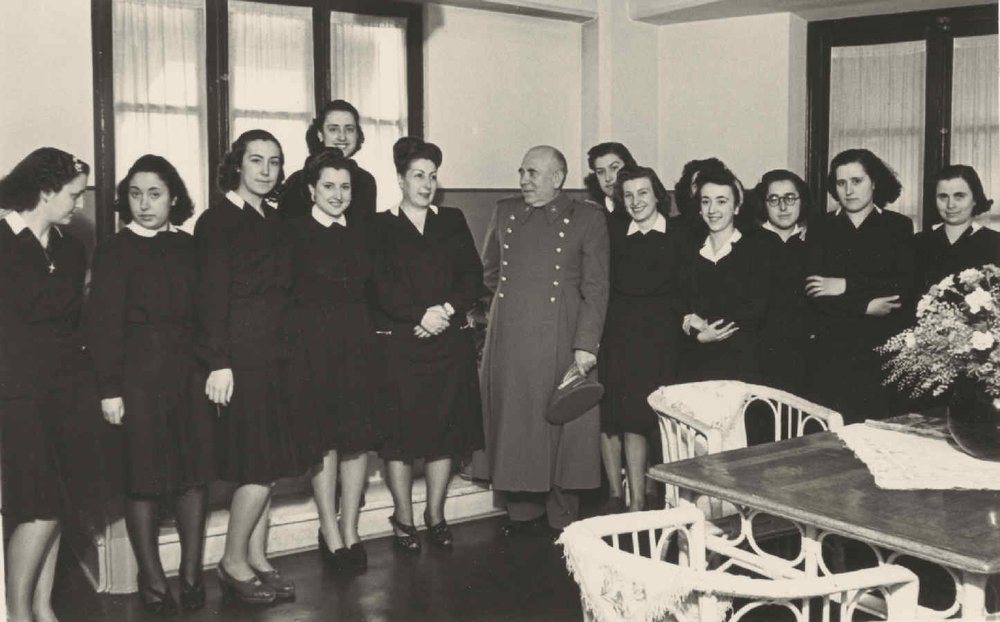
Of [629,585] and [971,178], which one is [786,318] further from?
[629,585]

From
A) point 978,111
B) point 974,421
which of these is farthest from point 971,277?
point 978,111

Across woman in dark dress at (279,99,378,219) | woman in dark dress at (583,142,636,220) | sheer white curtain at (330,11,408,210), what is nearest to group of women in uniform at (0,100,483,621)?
woman in dark dress at (279,99,378,219)

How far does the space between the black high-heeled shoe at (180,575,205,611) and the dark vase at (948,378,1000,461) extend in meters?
2.82

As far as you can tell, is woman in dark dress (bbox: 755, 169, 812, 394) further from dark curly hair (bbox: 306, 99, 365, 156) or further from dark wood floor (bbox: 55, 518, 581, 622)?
dark curly hair (bbox: 306, 99, 365, 156)

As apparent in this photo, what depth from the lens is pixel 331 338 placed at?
4285 millimetres

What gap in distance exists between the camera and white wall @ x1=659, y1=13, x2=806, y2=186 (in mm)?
6715

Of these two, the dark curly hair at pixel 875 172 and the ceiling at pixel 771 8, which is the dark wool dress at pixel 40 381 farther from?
the ceiling at pixel 771 8

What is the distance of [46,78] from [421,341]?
2273 millimetres

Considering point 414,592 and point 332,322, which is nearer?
point 414,592

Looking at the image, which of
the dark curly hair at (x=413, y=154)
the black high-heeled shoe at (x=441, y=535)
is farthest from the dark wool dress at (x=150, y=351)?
the black high-heeled shoe at (x=441, y=535)

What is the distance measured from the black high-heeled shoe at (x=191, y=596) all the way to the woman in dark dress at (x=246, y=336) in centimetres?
14

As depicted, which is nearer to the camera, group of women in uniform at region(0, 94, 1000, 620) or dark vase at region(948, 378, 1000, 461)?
dark vase at region(948, 378, 1000, 461)

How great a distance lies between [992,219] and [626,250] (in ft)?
9.18

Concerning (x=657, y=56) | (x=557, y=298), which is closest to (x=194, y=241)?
(x=557, y=298)
